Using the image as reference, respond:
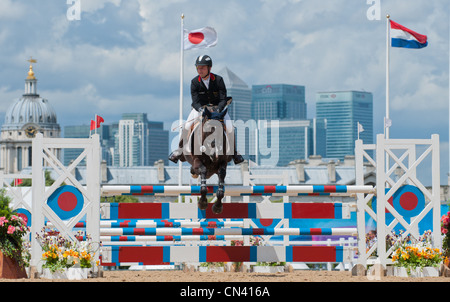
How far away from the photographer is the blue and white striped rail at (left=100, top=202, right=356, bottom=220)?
41.1 ft

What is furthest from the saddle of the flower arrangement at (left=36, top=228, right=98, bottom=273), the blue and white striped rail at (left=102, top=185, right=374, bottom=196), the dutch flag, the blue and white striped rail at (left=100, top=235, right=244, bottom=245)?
the dutch flag

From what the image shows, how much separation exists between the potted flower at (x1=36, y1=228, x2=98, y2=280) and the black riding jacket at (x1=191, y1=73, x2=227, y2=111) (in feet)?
8.23

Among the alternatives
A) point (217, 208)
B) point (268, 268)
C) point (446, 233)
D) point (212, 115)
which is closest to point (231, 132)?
point (212, 115)

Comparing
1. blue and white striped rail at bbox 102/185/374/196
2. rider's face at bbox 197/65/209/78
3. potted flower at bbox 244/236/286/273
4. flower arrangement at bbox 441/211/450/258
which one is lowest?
potted flower at bbox 244/236/286/273

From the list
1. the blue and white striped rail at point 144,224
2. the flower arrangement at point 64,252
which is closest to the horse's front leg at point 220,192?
the flower arrangement at point 64,252

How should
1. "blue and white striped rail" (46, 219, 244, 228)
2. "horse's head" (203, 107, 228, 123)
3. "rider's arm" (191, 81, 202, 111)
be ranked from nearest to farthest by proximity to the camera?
"horse's head" (203, 107, 228, 123) < "rider's arm" (191, 81, 202, 111) < "blue and white striped rail" (46, 219, 244, 228)

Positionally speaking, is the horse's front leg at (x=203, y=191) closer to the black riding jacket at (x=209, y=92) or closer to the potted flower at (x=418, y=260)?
the black riding jacket at (x=209, y=92)

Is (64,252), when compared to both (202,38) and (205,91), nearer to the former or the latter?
(205,91)

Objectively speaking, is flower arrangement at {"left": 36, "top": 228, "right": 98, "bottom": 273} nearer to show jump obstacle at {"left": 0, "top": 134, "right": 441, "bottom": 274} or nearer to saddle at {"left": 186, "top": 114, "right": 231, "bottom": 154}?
show jump obstacle at {"left": 0, "top": 134, "right": 441, "bottom": 274}

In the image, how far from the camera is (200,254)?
12547 millimetres

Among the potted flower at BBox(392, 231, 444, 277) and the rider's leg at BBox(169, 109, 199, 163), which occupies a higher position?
the rider's leg at BBox(169, 109, 199, 163)

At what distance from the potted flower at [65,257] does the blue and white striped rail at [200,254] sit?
1.36 ft
